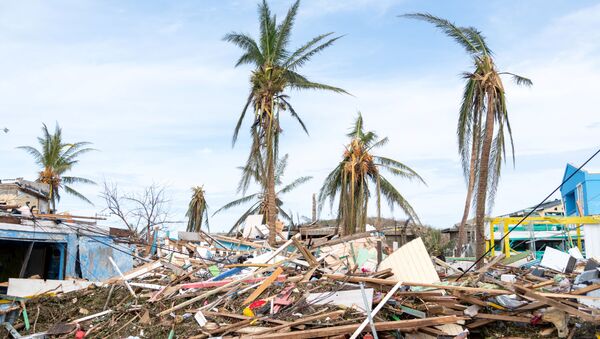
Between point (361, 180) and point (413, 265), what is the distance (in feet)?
41.3

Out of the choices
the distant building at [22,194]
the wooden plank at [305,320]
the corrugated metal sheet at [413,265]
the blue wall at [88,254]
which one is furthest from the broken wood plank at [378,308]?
the distant building at [22,194]

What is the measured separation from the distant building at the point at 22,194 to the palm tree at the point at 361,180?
11.3 metres

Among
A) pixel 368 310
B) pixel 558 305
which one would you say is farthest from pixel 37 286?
pixel 558 305

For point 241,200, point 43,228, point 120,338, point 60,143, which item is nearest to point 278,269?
point 120,338

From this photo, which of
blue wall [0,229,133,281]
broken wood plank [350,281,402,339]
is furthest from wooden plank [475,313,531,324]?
blue wall [0,229,133,281]

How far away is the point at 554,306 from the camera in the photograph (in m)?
7.07

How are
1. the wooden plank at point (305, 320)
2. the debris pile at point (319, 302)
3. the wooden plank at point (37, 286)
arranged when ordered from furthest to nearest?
the wooden plank at point (37, 286), the wooden plank at point (305, 320), the debris pile at point (319, 302)

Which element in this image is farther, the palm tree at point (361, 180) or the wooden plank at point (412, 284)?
the palm tree at point (361, 180)

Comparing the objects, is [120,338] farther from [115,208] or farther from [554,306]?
[115,208]

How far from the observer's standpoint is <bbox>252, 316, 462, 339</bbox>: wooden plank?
7.28 m

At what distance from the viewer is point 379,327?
7.35 m

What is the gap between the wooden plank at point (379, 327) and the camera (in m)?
7.28

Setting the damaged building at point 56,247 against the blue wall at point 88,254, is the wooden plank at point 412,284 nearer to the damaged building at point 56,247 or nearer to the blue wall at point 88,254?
the damaged building at point 56,247

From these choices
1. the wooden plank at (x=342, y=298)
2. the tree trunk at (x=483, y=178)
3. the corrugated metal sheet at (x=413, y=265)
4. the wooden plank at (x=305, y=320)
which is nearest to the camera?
the wooden plank at (x=305, y=320)
